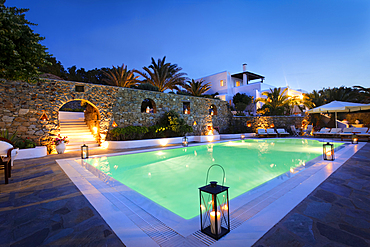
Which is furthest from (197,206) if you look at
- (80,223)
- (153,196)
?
(80,223)

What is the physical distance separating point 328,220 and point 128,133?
10.6 m

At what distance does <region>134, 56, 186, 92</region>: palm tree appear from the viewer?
1784 centimetres

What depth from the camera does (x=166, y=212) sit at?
2820mm

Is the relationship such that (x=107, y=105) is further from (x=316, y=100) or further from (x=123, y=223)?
(x=316, y=100)

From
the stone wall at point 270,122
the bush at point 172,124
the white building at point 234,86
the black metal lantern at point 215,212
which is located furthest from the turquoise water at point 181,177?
the white building at point 234,86

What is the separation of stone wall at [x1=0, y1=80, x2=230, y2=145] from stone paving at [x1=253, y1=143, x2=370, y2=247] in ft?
34.6

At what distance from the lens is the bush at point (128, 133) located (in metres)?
11.1

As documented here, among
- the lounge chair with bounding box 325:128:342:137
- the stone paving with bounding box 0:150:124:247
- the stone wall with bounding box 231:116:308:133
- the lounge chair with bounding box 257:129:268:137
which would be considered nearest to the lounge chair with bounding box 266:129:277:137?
the lounge chair with bounding box 257:129:268:137

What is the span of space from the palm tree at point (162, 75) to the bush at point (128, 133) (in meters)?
7.38

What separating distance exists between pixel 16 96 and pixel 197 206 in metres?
10.4

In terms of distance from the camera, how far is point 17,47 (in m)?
4.04

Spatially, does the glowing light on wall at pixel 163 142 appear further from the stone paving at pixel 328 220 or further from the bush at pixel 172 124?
the stone paving at pixel 328 220

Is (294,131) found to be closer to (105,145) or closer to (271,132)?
(271,132)

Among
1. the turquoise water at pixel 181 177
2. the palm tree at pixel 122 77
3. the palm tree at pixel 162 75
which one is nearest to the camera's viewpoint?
the turquoise water at pixel 181 177
